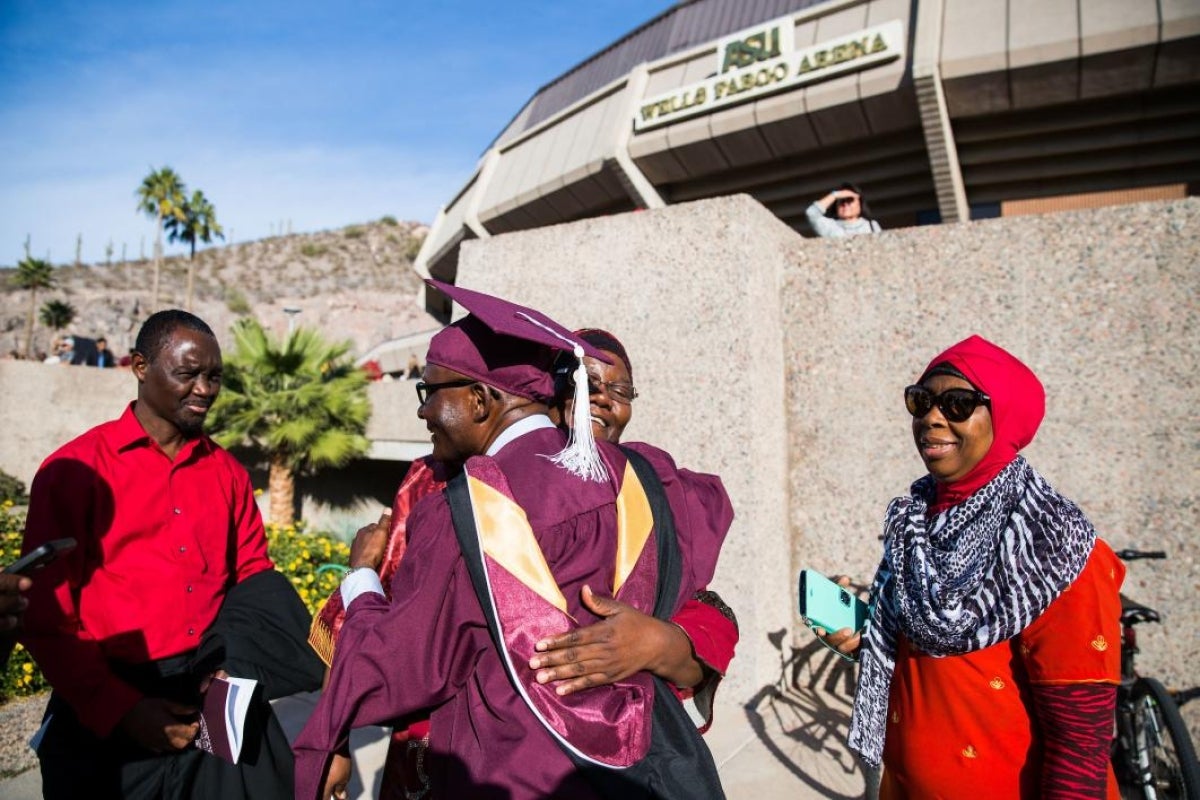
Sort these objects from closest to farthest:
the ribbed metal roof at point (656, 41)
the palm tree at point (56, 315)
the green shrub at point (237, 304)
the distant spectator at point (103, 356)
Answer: the ribbed metal roof at point (656, 41) → the distant spectator at point (103, 356) → the palm tree at point (56, 315) → the green shrub at point (237, 304)

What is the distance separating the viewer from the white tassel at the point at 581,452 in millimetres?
1674

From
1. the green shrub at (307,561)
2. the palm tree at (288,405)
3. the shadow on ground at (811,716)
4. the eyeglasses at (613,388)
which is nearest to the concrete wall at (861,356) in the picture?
the shadow on ground at (811,716)

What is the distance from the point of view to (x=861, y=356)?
466cm

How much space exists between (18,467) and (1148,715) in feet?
46.6

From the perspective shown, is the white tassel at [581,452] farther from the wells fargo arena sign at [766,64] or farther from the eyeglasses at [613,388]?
the wells fargo arena sign at [766,64]

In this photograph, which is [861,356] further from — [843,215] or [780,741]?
[780,741]

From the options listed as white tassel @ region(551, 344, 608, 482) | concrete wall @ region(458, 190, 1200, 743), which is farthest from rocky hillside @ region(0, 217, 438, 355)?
white tassel @ region(551, 344, 608, 482)

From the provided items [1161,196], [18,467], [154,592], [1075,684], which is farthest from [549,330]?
[18,467]

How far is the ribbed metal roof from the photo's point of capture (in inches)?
484

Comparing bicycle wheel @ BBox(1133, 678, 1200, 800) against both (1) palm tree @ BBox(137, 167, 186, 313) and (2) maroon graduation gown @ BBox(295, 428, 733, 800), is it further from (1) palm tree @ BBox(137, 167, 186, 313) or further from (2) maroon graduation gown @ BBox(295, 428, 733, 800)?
(1) palm tree @ BBox(137, 167, 186, 313)

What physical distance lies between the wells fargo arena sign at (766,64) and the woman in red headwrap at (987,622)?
30.5ft

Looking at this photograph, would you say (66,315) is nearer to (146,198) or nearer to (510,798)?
(146,198)

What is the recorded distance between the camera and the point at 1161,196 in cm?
926

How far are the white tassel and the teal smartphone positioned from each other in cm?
75
